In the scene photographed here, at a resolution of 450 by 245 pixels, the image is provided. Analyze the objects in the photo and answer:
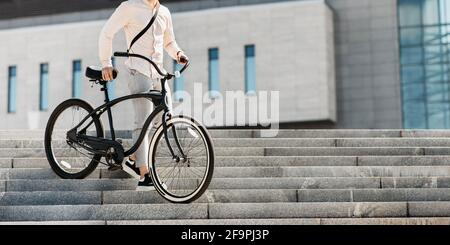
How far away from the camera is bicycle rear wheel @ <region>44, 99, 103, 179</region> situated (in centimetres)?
766

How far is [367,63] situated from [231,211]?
110 ft

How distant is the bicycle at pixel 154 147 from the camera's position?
6.72m

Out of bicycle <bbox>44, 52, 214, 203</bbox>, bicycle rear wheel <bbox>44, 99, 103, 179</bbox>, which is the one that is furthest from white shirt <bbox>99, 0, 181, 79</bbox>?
bicycle rear wheel <bbox>44, 99, 103, 179</bbox>

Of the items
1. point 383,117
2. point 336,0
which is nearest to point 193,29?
point 336,0

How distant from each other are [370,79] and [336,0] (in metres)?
4.38

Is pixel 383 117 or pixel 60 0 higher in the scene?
pixel 60 0

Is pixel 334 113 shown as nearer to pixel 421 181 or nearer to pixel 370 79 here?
pixel 370 79

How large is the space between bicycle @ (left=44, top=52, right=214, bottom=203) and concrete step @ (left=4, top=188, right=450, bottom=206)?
27 cm

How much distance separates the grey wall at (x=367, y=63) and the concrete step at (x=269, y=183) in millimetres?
31067

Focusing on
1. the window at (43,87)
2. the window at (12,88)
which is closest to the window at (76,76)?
the window at (43,87)

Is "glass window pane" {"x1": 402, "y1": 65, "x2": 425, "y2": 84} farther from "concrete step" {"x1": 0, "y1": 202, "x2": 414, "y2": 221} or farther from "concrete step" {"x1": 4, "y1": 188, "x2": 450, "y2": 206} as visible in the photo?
"concrete step" {"x1": 0, "y1": 202, "x2": 414, "y2": 221}

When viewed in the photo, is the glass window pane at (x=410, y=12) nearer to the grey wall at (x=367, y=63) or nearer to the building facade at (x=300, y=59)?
the building facade at (x=300, y=59)

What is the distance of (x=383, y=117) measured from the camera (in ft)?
128

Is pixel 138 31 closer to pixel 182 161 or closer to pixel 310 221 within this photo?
pixel 182 161
